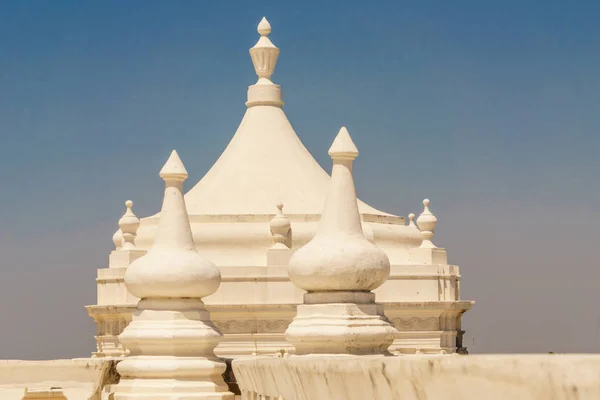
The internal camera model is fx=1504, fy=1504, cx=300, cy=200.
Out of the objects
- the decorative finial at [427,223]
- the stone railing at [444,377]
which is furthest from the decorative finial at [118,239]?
the stone railing at [444,377]

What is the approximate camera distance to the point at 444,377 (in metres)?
6.15

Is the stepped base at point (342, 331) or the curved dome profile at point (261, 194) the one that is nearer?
the stepped base at point (342, 331)

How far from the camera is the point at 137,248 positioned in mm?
30000

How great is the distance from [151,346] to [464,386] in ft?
25.8

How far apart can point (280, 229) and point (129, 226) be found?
127 inches

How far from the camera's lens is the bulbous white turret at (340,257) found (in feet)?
41.8

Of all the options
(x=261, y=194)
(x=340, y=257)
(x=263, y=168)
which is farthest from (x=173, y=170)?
(x=263, y=168)

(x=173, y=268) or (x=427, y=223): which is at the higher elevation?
(x=427, y=223)

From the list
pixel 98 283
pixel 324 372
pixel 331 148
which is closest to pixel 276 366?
pixel 324 372

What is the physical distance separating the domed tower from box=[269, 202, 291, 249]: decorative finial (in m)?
0.02

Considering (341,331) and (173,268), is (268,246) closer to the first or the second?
(173,268)

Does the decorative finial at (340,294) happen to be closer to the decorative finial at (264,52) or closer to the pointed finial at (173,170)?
the pointed finial at (173,170)

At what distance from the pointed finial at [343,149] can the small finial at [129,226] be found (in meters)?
16.2

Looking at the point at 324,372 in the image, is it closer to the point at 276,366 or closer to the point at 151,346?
the point at 276,366
